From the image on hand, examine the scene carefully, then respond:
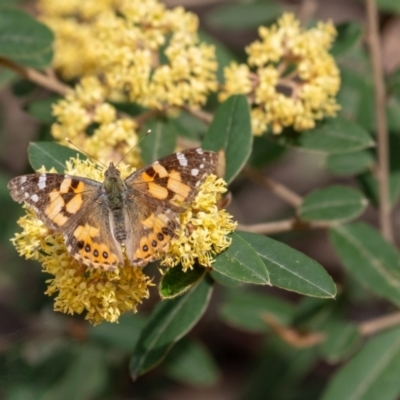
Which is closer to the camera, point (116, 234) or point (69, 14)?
point (116, 234)

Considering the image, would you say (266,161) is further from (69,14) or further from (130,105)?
(69,14)

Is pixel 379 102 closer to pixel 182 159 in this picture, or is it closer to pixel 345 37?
pixel 345 37

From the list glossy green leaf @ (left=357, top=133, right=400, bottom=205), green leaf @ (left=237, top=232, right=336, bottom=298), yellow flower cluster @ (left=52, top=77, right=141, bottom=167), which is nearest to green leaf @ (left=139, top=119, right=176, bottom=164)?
yellow flower cluster @ (left=52, top=77, right=141, bottom=167)

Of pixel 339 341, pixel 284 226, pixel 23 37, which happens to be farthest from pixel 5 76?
pixel 339 341

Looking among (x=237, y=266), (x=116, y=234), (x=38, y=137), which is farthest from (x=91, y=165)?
(x=38, y=137)

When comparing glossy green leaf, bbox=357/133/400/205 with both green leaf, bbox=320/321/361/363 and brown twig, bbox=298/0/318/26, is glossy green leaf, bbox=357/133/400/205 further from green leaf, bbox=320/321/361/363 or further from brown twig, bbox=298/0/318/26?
brown twig, bbox=298/0/318/26
